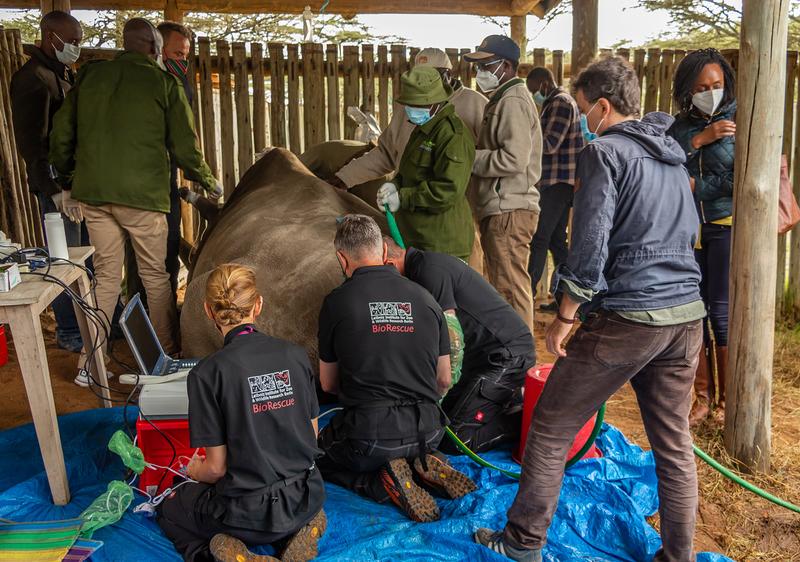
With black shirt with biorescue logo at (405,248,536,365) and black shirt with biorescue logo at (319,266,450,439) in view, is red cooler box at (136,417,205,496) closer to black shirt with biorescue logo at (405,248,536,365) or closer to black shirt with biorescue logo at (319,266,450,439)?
black shirt with biorescue logo at (319,266,450,439)

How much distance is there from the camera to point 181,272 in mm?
8023

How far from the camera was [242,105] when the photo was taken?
22.6 feet

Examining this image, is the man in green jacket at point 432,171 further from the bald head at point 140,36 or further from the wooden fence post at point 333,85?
the wooden fence post at point 333,85

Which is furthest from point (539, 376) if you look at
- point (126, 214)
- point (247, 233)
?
point (126, 214)

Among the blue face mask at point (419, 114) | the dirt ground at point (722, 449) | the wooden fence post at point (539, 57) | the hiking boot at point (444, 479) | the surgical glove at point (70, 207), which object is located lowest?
the dirt ground at point (722, 449)

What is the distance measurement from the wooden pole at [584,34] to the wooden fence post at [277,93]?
2.71 m

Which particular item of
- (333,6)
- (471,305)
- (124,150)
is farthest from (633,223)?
(333,6)

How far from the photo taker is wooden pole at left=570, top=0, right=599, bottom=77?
22.3ft

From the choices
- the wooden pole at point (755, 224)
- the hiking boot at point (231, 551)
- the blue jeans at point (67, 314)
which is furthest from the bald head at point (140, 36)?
the wooden pole at point (755, 224)

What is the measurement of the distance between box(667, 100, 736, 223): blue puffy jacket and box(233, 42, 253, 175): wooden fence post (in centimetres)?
397

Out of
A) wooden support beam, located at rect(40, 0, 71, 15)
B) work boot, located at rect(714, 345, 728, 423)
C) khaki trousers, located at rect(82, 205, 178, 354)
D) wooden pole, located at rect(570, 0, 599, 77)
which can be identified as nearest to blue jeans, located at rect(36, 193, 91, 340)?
khaki trousers, located at rect(82, 205, 178, 354)

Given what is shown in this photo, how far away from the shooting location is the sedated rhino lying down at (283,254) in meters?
4.03

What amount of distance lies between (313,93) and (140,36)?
2.22 meters

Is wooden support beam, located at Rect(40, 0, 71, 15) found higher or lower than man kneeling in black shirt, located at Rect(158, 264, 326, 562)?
higher
